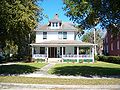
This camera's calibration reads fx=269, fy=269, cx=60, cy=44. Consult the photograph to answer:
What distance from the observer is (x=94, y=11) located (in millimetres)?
19547

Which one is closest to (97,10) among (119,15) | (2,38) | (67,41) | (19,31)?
(119,15)

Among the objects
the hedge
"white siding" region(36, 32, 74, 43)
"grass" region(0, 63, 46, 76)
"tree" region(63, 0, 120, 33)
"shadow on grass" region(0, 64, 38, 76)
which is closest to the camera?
"tree" region(63, 0, 120, 33)

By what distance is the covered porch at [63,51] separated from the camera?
4862cm

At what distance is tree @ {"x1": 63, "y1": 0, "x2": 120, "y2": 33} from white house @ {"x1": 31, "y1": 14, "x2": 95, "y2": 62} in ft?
92.4

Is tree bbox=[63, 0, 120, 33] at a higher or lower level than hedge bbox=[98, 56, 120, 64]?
higher

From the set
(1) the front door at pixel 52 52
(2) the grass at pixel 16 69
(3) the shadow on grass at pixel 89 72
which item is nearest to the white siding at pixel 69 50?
(1) the front door at pixel 52 52

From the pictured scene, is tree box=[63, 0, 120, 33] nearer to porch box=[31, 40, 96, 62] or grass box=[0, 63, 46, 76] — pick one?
grass box=[0, 63, 46, 76]

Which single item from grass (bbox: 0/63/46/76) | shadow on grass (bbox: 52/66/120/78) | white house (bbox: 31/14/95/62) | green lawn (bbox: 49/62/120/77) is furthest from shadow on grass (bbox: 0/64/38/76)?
white house (bbox: 31/14/95/62)

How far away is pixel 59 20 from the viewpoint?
176 ft

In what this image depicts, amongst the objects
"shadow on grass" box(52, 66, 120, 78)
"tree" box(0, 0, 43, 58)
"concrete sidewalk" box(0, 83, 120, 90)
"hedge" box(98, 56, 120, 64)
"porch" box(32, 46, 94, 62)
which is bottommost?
"concrete sidewalk" box(0, 83, 120, 90)

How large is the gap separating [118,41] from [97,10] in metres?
36.0

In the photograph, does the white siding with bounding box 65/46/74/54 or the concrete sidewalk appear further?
the white siding with bounding box 65/46/74/54

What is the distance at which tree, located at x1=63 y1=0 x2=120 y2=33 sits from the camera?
1926 cm

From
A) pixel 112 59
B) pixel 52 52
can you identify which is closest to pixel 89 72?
pixel 112 59
